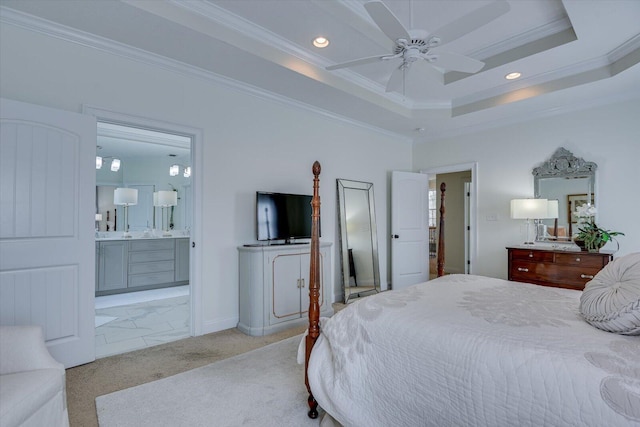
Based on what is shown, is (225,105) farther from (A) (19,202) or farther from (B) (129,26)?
(A) (19,202)

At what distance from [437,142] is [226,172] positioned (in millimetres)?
3698

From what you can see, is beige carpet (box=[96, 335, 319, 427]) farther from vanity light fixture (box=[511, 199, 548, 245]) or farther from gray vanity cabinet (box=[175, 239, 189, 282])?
gray vanity cabinet (box=[175, 239, 189, 282])

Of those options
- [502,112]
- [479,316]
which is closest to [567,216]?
[502,112]

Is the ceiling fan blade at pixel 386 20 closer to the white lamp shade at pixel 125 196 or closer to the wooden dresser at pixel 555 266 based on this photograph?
the wooden dresser at pixel 555 266

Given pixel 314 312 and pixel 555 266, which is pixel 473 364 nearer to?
pixel 314 312

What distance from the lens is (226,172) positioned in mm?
3518

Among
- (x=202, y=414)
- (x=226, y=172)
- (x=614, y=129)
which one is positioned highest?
(x=614, y=129)

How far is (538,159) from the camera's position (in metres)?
4.37

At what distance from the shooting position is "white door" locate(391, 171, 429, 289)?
5266 millimetres

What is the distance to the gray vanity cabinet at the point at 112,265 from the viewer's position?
506 centimetres

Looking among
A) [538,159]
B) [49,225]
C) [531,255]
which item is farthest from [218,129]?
[538,159]

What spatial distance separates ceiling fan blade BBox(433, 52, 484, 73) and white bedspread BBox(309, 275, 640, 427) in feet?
5.57

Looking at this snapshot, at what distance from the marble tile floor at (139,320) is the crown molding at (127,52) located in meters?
2.64

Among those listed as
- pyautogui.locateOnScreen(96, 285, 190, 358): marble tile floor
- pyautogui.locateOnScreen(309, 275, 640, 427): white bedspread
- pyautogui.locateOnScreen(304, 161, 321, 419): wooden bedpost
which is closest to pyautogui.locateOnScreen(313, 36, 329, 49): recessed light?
pyautogui.locateOnScreen(304, 161, 321, 419): wooden bedpost
